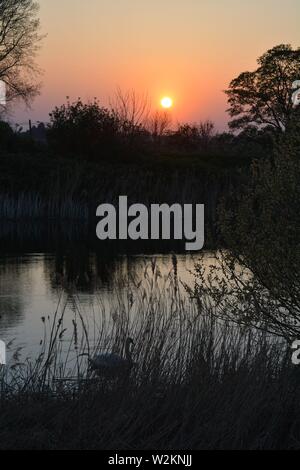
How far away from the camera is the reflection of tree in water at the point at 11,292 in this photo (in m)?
15.3

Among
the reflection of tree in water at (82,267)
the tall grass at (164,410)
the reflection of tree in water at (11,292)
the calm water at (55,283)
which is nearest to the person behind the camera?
the tall grass at (164,410)

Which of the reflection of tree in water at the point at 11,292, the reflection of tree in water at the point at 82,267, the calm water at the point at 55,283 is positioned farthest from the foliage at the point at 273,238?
the reflection of tree in water at the point at 82,267

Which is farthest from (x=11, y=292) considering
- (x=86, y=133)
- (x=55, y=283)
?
(x=86, y=133)

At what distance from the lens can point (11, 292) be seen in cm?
1944

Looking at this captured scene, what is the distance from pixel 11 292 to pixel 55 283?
5.53ft

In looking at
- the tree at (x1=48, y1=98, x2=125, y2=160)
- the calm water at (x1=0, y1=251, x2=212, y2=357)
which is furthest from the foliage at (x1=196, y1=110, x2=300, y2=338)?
the tree at (x1=48, y1=98, x2=125, y2=160)

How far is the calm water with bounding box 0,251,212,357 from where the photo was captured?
14164mm

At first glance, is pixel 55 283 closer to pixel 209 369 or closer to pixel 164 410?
pixel 209 369

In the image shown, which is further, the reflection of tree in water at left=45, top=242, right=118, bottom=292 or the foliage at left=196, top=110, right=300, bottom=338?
the reflection of tree in water at left=45, top=242, right=118, bottom=292

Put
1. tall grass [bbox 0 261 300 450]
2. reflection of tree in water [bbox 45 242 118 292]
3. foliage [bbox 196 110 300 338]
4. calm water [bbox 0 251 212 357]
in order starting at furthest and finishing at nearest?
reflection of tree in water [bbox 45 242 118 292]
calm water [bbox 0 251 212 357]
foliage [bbox 196 110 300 338]
tall grass [bbox 0 261 300 450]

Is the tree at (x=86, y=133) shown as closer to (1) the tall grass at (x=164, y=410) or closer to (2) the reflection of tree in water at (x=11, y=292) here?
(2) the reflection of tree in water at (x=11, y=292)

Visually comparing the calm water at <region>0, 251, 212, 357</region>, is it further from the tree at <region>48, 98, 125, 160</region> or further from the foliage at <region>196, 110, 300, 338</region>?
the tree at <region>48, 98, 125, 160</region>
